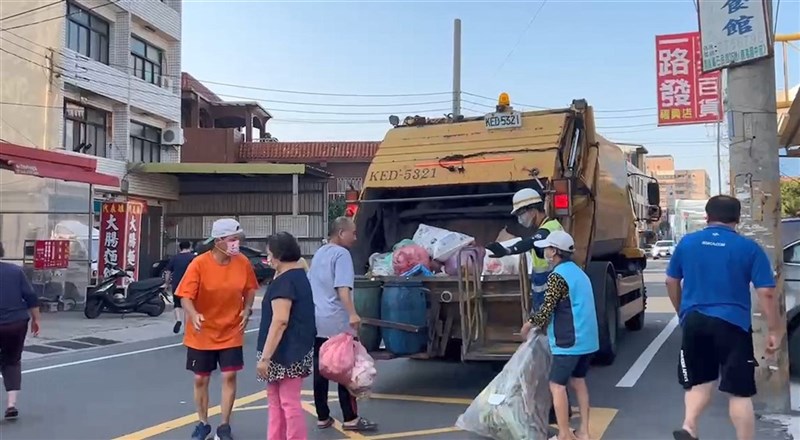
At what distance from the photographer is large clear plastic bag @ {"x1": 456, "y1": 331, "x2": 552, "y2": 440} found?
5754 millimetres

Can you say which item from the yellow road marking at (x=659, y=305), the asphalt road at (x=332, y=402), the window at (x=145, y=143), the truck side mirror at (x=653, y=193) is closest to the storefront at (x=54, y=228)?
the window at (x=145, y=143)

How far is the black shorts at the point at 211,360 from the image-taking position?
5945mm

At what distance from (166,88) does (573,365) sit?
22701mm

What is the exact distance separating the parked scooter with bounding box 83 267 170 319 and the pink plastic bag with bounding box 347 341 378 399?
1130cm

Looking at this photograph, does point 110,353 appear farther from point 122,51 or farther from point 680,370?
point 122,51

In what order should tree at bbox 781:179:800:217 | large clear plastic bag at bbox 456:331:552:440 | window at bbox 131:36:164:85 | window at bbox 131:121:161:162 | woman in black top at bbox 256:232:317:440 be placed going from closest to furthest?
woman in black top at bbox 256:232:317:440 → large clear plastic bag at bbox 456:331:552:440 → window at bbox 131:36:164:85 → window at bbox 131:121:161:162 → tree at bbox 781:179:800:217

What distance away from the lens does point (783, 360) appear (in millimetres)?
6652

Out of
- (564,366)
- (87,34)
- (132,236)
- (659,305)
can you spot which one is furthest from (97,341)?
(659,305)

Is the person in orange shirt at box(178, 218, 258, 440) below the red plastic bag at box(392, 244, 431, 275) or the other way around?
below

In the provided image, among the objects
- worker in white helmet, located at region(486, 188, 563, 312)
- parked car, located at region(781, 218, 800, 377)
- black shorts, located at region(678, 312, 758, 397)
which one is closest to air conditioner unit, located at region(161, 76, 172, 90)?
worker in white helmet, located at region(486, 188, 563, 312)

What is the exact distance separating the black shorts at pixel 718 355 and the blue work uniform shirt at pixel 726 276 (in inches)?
2.4

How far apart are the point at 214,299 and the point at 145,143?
66.0 feet

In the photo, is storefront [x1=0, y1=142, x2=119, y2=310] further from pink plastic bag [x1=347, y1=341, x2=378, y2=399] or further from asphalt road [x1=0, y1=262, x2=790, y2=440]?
Result: pink plastic bag [x1=347, y1=341, x2=378, y2=399]

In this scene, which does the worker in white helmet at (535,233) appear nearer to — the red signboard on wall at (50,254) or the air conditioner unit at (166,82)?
the red signboard on wall at (50,254)
